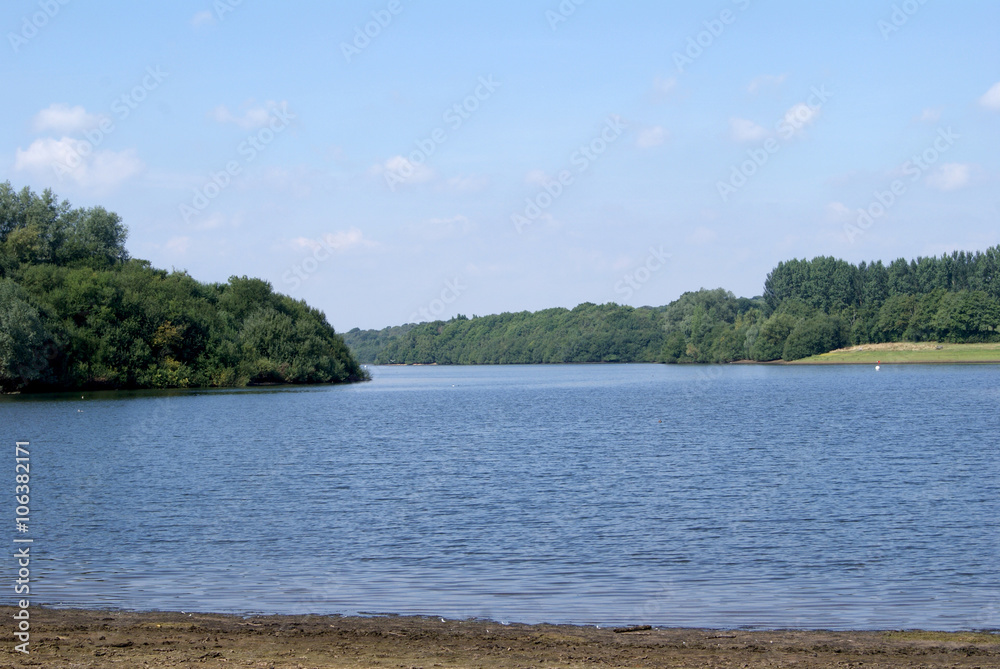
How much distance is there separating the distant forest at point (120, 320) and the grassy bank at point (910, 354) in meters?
88.7

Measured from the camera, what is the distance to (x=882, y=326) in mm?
155500

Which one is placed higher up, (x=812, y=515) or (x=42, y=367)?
(x=42, y=367)

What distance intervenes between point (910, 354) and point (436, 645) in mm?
153473

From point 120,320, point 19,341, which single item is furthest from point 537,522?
point 120,320

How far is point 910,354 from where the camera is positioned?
14775 cm

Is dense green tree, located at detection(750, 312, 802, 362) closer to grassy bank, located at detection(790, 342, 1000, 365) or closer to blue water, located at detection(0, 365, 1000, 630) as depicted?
grassy bank, located at detection(790, 342, 1000, 365)

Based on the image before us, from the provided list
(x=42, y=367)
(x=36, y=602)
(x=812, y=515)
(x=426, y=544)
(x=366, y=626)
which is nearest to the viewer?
(x=366, y=626)

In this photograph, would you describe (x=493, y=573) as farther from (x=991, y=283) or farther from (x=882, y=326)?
(x=991, y=283)

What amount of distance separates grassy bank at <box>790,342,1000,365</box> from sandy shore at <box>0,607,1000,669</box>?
142 meters

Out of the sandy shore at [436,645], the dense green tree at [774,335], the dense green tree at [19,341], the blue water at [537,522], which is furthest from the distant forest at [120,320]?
the dense green tree at [774,335]

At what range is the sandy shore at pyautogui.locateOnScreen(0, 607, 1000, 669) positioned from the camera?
9742 mm

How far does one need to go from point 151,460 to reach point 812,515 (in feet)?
75.4

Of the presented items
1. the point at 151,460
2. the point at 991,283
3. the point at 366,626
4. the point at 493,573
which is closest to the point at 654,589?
the point at 493,573

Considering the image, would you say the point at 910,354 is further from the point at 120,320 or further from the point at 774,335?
the point at 120,320
